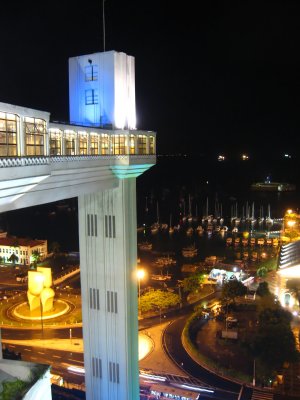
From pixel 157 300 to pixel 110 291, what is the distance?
64.5 feet

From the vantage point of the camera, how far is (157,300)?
32.8m

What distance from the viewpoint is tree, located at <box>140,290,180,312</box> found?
3198 cm

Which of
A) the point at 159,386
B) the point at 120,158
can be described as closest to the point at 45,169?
the point at 120,158

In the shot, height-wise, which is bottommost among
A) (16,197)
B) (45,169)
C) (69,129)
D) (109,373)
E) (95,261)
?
(109,373)

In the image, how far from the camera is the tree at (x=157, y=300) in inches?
1259

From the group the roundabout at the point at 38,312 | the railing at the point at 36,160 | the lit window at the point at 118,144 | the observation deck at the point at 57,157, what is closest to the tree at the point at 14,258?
the roundabout at the point at 38,312

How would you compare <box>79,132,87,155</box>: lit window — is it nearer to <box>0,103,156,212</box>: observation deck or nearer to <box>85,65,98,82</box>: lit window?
<box>0,103,156,212</box>: observation deck

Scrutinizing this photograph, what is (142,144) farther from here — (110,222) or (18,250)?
(18,250)

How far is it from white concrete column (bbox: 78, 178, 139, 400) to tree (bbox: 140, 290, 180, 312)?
1741 centimetres

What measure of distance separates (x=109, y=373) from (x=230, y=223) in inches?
2581

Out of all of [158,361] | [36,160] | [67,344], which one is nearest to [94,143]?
[36,160]

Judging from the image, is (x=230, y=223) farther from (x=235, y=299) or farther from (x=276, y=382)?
(x=276, y=382)

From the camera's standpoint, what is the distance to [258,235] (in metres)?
63.0

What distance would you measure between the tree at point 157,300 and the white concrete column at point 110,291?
57.1 ft
